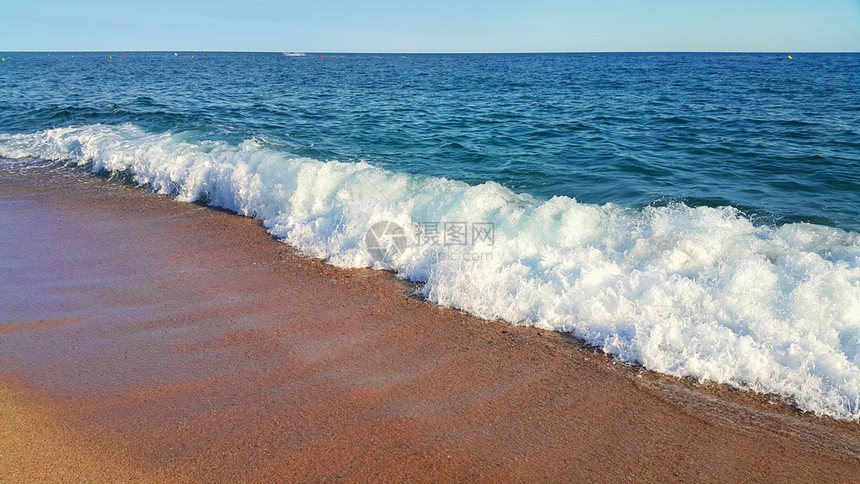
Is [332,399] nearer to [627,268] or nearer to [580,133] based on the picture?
[627,268]

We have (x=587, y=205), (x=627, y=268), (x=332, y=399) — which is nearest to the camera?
(x=332, y=399)

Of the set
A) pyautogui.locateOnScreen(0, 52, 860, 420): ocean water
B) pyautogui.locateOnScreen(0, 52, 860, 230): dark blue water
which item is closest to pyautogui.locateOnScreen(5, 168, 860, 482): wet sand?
pyautogui.locateOnScreen(0, 52, 860, 420): ocean water

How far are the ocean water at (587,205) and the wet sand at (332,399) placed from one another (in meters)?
0.36

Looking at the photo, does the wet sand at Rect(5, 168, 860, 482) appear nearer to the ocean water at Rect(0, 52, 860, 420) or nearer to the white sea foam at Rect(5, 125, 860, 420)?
the white sea foam at Rect(5, 125, 860, 420)

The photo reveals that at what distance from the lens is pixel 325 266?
5578mm

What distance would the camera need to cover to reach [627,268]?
4.88 meters

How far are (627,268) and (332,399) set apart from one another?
301 centimetres

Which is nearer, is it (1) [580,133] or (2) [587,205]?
(2) [587,205]

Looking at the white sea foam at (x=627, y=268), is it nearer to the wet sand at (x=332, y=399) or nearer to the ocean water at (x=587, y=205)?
the ocean water at (x=587, y=205)

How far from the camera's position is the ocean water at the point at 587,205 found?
3912mm

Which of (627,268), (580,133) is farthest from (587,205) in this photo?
(580,133)

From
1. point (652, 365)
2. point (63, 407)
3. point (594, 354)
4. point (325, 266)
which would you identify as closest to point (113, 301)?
point (63, 407)

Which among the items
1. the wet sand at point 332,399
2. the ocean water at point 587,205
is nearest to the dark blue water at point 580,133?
the ocean water at point 587,205

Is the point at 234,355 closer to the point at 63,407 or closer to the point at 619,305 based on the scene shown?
the point at 63,407
